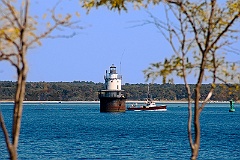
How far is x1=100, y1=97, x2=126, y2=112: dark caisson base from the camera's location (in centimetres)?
12069

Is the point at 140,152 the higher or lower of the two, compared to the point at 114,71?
lower

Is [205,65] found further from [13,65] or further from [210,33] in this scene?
[13,65]

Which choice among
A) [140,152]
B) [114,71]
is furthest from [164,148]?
[114,71]

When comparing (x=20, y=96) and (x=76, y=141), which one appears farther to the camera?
(x=76, y=141)

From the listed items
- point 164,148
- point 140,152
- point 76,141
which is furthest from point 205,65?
point 76,141

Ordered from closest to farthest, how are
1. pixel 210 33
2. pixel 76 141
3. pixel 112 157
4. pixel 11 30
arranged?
pixel 11 30 < pixel 210 33 < pixel 112 157 < pixel 76 141

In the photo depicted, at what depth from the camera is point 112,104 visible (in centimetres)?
12338

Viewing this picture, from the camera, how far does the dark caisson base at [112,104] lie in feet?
396

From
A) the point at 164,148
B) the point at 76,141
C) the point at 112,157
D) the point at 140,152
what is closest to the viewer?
the point at 112,157

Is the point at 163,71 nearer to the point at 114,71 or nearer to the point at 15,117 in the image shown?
the point at 15,117

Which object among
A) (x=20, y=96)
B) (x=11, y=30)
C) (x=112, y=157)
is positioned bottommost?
(x=112, y=157)

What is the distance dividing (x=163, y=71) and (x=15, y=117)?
113 inches

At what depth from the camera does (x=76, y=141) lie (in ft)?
190

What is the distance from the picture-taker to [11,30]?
11164mm
